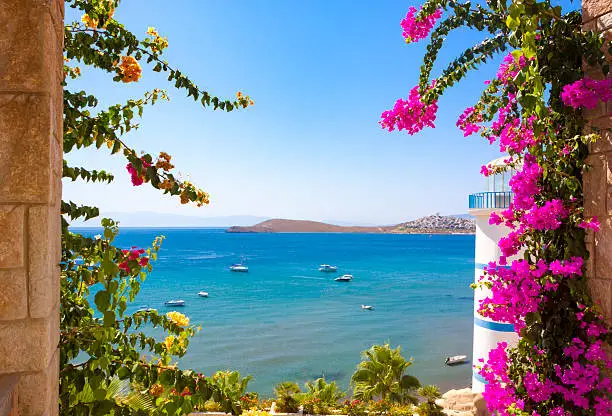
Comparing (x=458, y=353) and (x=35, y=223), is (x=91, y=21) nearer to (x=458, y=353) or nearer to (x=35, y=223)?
(x=35, y=223)

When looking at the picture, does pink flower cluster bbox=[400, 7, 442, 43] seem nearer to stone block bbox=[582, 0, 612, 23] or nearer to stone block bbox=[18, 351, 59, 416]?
stone block bbox=[582, 0, 612, 23]

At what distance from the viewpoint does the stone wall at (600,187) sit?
6.52 feet

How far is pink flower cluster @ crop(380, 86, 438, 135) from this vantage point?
3.07 metres

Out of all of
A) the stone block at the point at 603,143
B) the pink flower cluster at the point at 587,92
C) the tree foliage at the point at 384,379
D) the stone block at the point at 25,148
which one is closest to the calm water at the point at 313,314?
the tree foliage at the point at 384,379

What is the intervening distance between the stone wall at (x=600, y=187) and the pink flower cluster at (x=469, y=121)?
105cm

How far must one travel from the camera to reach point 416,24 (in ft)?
10.1

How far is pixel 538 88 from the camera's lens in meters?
1.51

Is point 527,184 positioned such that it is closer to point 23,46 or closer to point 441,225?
point 23,46

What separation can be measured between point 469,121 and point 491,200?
5.67 meters

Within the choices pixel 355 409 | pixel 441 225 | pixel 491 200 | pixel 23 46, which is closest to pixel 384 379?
pixel 355 409

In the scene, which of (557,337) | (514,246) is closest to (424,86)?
(514,246)

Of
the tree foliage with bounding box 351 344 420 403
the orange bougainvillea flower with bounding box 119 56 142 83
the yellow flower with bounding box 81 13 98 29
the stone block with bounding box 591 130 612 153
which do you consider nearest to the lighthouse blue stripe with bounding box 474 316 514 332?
the tree foliage with bounding box 351 344 420 403

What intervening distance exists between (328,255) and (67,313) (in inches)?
3009

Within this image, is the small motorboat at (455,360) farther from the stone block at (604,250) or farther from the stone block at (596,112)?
the stone block at (596,112)
